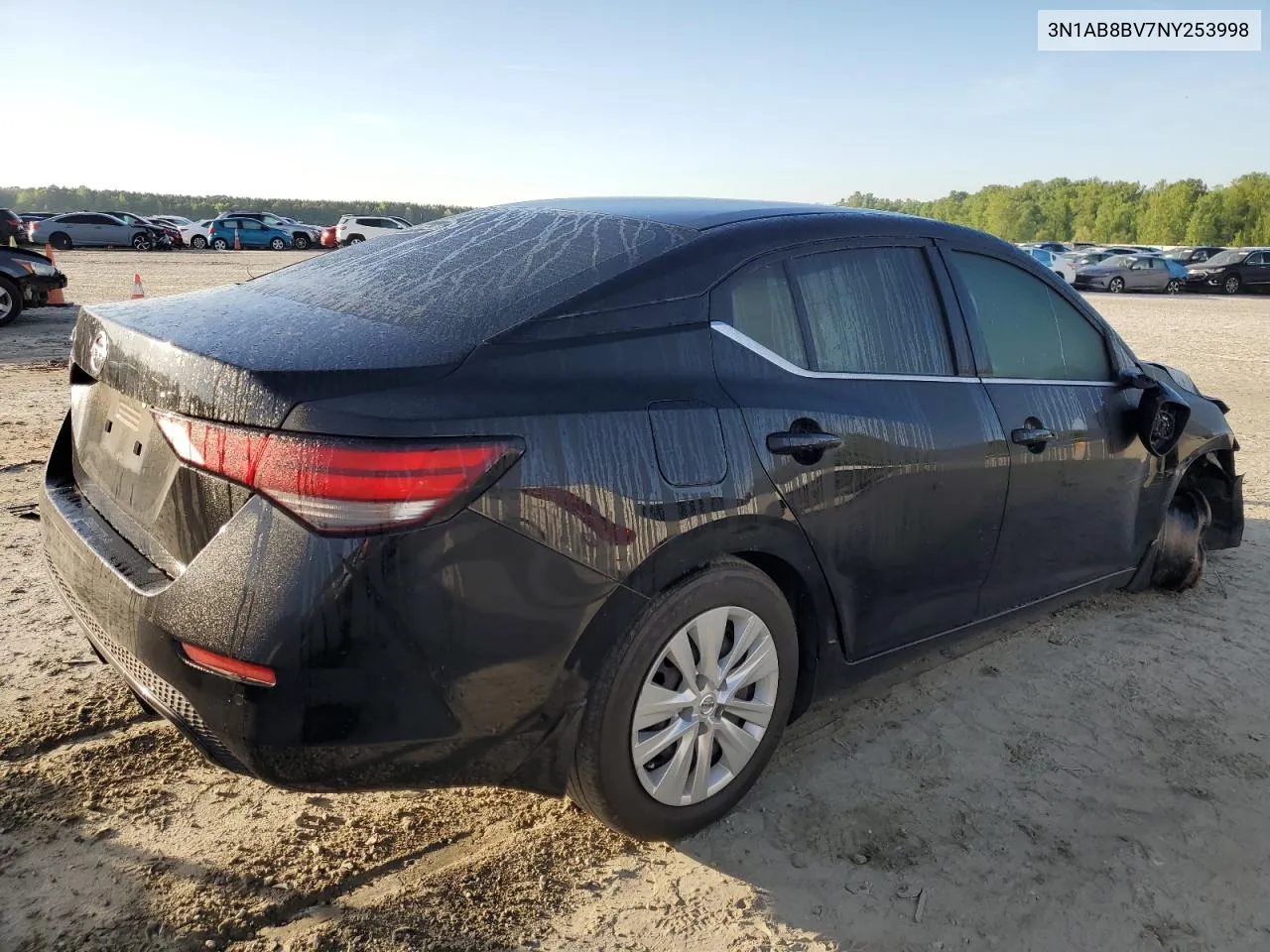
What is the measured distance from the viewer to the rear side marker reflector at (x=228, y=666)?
200cm

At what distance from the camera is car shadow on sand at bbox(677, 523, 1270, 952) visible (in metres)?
2.41

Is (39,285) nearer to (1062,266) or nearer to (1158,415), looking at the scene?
(1158,415)

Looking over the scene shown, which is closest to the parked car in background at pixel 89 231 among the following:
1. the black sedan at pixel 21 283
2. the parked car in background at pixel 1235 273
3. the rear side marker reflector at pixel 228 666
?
the black sedan at pixel 21 283

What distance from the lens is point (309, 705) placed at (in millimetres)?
2016

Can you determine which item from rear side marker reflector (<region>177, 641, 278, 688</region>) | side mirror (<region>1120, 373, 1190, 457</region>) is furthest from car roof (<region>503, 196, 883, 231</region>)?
rear side marker reflector (<region>177, 641, 278, 688</region>)

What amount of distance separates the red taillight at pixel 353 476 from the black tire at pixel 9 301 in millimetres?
12730

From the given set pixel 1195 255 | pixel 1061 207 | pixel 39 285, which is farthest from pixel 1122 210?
pixel 39 285

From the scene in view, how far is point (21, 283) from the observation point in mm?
12477

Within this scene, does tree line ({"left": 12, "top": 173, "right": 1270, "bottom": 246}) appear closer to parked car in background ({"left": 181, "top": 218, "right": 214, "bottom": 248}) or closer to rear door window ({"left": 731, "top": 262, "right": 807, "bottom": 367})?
parked car in background ({"left": 181, "top": 218, "right": 214, "bottom": 248})

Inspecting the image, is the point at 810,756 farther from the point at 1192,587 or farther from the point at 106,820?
the point at 1192,587

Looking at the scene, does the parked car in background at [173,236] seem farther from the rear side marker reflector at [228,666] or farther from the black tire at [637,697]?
the black tire at [637,697]

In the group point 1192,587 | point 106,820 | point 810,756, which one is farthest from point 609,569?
point 1192,587

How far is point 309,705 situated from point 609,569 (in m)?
0.70

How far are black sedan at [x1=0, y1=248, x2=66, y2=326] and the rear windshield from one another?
11.4 m
